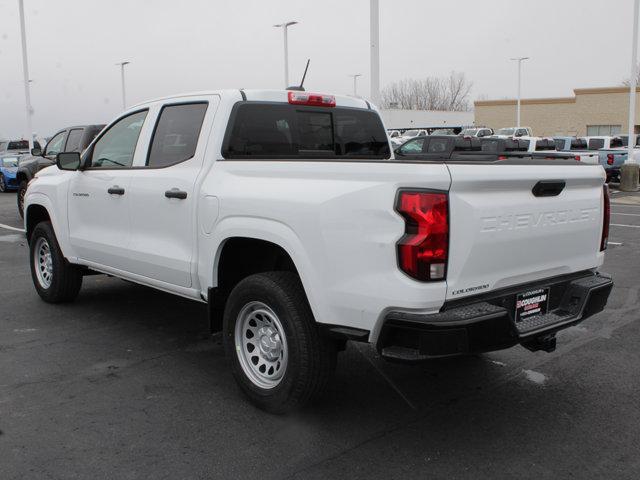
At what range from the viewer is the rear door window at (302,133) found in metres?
4.70

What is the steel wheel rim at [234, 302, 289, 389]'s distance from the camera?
161 inches

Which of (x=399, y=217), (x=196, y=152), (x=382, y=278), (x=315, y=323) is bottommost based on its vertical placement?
(x=315, y=323)

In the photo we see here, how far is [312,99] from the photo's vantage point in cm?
512

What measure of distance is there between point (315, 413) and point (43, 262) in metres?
4.08

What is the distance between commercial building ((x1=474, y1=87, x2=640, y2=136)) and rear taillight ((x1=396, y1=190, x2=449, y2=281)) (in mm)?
51731

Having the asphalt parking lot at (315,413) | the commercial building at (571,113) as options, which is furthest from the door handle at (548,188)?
the commercial building at (571,113)

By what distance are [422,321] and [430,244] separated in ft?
1.24

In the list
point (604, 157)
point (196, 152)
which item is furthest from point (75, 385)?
point (604, 157)

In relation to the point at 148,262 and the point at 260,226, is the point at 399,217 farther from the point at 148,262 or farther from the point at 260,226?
the point at 148,262

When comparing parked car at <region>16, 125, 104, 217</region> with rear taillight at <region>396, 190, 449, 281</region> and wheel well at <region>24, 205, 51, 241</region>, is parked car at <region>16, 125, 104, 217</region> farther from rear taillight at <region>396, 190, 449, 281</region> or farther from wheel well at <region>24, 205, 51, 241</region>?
rear taillight at <region>396, 190, 449, 281</region>

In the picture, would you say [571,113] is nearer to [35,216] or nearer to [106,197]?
[35,216]

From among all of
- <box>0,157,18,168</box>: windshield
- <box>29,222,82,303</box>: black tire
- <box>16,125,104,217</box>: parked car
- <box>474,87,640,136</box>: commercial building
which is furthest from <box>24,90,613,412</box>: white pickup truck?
<box>474,87,640,136</box>: commercial building

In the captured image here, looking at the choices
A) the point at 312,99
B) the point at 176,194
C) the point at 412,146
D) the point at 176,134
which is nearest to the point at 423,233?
the point at 176,194

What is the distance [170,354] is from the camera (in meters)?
5.29
